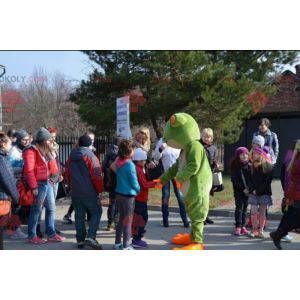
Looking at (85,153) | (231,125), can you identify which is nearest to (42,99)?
(231,125)

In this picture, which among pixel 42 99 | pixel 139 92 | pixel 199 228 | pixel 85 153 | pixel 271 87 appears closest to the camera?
pixel 199 228

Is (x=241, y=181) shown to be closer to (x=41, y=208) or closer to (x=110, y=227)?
(x=110, y=227)

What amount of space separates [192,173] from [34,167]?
2385mm

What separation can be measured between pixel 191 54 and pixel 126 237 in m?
9.06

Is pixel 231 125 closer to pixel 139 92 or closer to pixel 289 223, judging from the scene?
pixel 139 92

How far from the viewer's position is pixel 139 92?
1584 centimetres

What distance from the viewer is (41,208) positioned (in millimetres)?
6820

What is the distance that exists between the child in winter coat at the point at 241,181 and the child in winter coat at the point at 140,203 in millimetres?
1646

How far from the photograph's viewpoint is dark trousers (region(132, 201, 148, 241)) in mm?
6508

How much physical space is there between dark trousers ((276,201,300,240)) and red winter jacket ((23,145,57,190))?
3415mm

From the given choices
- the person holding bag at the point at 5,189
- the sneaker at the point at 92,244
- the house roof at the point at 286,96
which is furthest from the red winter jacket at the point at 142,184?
the house roof at the point at 286,96

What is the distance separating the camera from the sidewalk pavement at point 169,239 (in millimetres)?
6555

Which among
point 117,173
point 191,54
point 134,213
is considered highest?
point 191,54

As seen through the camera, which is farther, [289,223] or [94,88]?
[94,88]
